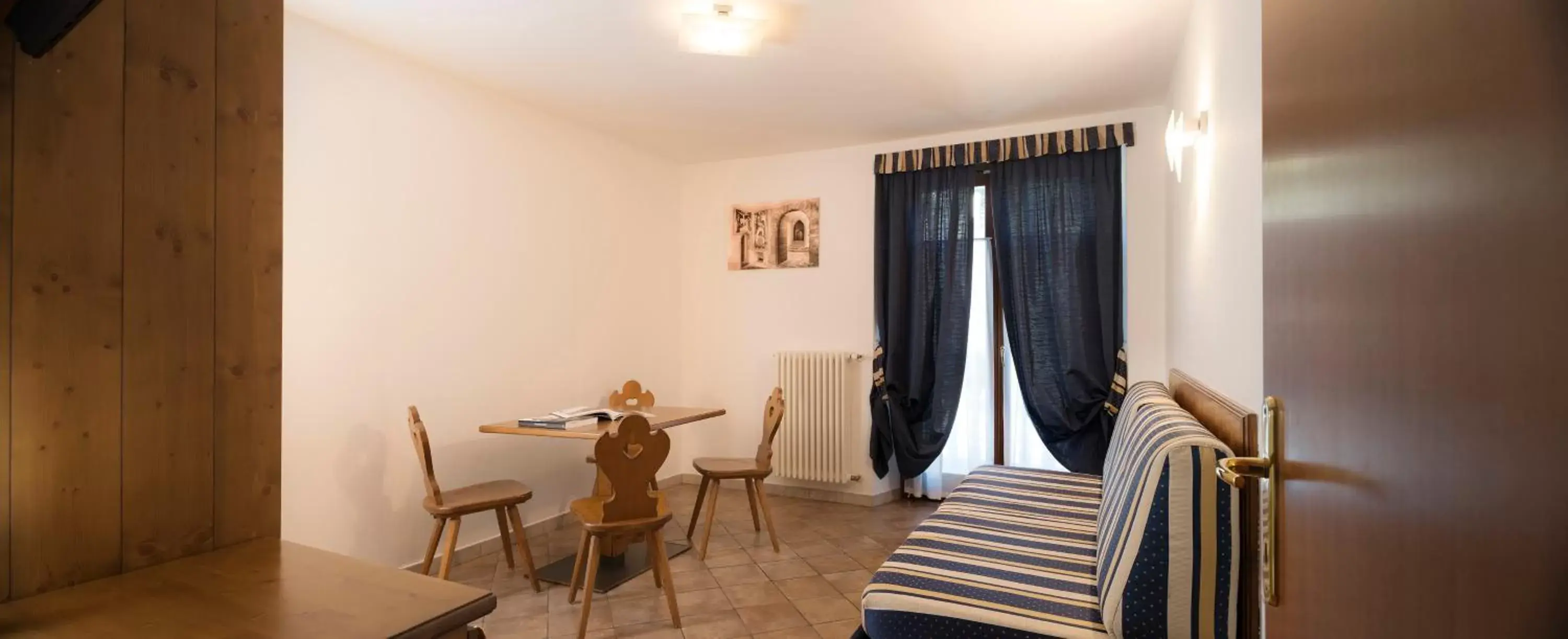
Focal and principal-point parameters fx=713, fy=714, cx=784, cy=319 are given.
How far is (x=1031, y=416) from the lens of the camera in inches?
167

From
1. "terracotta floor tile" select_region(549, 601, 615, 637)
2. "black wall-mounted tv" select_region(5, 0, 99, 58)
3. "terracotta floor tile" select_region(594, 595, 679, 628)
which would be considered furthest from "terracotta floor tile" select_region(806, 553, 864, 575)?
"black wall-mounted tv" select_region(5, 0, 99, 58)

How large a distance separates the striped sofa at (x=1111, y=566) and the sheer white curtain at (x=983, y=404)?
2.02 m

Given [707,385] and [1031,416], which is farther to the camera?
[707,385]

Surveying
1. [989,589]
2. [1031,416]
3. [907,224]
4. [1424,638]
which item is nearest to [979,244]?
[907,224]

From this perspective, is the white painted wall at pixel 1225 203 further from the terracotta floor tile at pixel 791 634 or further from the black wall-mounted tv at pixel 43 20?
the black wall-mounted tv at pixel 43 20

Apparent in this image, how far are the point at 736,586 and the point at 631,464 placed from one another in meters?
0.91

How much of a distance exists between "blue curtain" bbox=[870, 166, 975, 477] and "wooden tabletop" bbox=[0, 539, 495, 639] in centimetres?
360

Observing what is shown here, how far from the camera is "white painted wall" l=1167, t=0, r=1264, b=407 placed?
1637 millimetres

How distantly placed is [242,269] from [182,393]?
0.83 ft

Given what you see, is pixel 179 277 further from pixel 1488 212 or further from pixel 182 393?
pixel 1488 212

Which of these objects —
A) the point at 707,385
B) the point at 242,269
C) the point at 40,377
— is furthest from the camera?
the point at 707,385

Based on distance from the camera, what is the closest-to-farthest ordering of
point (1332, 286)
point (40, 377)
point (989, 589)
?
point (1332, 286) → point (40, 377) → point (989, 589)

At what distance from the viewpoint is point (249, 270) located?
1395 mm

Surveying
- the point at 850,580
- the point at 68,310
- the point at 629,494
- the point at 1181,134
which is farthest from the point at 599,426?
the point at 1181,134
